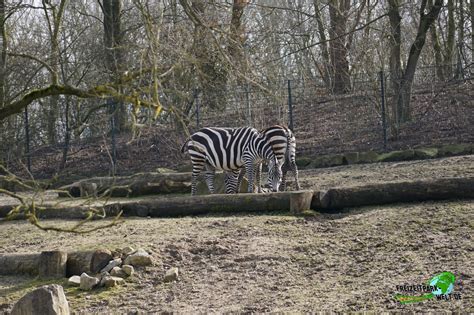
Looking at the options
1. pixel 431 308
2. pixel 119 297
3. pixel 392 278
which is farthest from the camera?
pixel 119 297

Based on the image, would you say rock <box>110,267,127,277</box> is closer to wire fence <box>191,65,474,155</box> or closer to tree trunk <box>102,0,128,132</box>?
wire fence <box>191,65,474,155</box>

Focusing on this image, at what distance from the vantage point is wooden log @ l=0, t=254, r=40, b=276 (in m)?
8.88

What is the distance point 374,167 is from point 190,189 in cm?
A: 388

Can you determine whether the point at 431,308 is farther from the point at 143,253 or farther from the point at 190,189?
the point at 190,189

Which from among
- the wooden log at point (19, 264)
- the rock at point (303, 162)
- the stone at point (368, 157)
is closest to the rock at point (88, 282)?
the wooden log at point (19, 264)

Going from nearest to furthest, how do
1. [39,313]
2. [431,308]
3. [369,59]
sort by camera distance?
[431,308]
[39,313]
[369,59]

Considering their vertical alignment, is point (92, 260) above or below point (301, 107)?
below

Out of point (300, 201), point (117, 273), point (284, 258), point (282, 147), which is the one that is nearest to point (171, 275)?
point (117, 273)

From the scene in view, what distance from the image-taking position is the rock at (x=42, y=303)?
22.6ft

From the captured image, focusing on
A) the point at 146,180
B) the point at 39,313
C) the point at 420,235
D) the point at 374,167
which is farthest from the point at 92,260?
the point at 374,167

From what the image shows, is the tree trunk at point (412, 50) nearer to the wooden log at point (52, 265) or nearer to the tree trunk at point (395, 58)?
the tree trunk at point (395, 58)

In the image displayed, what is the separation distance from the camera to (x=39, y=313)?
6863 millimetres
